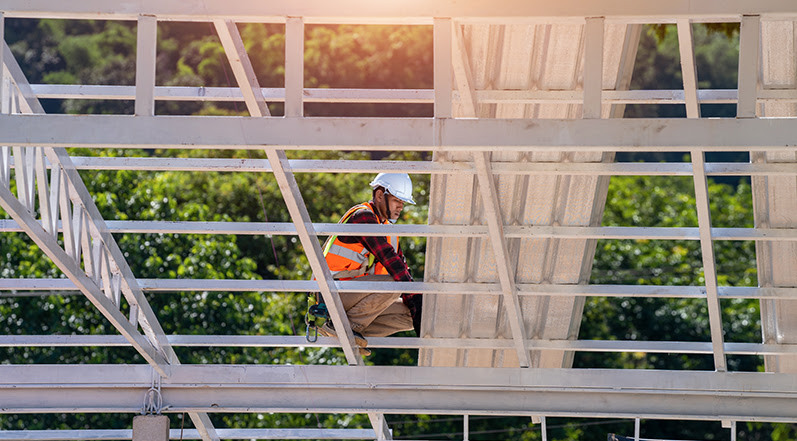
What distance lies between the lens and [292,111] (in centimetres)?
620

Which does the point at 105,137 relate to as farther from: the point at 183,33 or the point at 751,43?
the point at 183,33

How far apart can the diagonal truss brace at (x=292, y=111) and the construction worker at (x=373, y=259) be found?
0.65ft

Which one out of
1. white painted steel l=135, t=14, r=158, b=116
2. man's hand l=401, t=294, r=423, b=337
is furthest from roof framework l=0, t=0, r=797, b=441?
man's hand l=401, t=294, r=423, b=337

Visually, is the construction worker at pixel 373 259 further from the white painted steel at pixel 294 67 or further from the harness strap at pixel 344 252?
the white painted steel at pixel 294 67

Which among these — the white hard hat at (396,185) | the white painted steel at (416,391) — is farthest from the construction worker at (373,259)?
the white painted steel at (416,391)

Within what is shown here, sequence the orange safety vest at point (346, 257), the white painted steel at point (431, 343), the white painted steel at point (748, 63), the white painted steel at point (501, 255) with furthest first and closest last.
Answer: the white painted steel at point (431, 343), the orange safety vest at point (346, 257), the white painted steel at point (501, 255), the white painted steel at point (748, 63)

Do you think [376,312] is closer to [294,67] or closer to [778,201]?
[778,201]

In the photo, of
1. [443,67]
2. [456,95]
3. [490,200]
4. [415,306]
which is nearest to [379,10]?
[443,67]

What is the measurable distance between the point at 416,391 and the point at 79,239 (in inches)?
124

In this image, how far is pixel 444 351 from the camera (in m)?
10.6

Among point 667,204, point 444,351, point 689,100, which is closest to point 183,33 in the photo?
point 667,204

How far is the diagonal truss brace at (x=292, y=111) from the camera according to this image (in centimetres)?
620

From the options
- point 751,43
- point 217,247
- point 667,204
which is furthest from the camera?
point 667,204

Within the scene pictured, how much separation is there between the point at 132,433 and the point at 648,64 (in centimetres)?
3987
